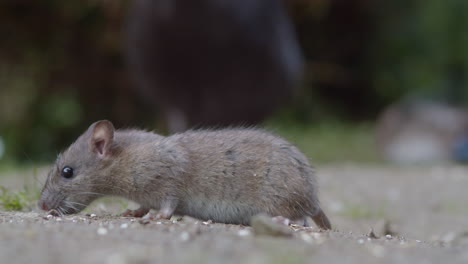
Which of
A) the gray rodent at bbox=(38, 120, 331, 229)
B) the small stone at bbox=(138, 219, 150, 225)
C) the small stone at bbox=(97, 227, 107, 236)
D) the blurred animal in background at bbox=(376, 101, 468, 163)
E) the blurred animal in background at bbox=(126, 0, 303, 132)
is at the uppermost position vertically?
the blurred animal in background at bbox=(376, 101, 468, 163)

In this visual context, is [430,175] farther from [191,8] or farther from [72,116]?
[72,116]

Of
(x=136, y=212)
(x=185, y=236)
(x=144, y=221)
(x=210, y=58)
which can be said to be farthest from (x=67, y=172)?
(x=210, y=58)

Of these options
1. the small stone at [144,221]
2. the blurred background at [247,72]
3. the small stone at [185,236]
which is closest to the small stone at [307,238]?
the small stone at [185,236]

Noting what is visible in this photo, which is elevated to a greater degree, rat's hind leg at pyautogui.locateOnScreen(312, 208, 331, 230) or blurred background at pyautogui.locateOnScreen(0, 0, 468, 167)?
blurred background at pyautogui.locateOnScreen(0, 0, 468, 167)

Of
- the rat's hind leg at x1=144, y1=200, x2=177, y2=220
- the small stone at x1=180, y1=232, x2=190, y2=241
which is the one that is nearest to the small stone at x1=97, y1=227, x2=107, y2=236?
the small stone at x1=180, y1=232, x2=190, y2=241

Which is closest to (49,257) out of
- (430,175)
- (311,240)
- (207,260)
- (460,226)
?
(207,260)

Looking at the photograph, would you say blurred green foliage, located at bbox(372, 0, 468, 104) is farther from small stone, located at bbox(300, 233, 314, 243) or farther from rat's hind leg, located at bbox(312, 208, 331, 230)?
small stone, located at bbox(300, 233, 314, 243)

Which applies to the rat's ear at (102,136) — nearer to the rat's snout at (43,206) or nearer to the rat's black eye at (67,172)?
the rat's black eye at (67,172)
